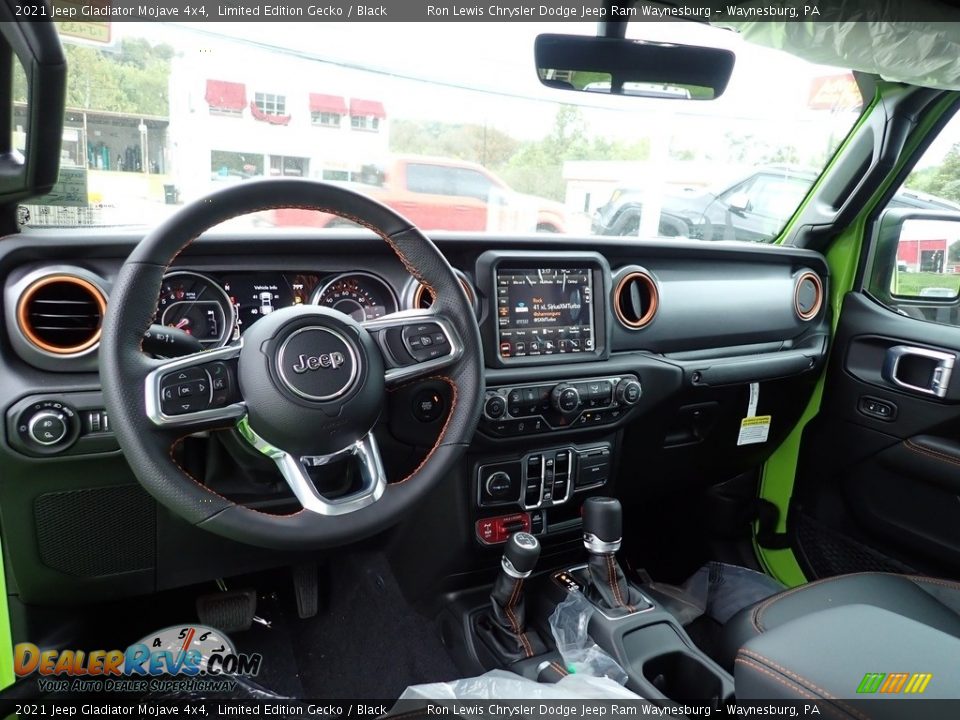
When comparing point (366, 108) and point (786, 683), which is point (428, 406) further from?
point (366, 108)

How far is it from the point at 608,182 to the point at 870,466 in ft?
4.88

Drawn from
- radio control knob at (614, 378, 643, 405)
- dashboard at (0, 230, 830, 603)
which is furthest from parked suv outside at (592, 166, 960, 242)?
radio control knob at (614, 378, 643, 405)

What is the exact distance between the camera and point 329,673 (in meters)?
2.18

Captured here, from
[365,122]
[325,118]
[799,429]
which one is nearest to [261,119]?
[325,118]

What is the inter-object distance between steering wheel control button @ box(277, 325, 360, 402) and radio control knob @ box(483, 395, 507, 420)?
64 cm

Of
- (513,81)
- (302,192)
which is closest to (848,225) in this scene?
(513,81)

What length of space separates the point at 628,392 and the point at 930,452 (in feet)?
3.71

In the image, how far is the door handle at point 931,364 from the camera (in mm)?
2338

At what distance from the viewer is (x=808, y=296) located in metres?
2.70

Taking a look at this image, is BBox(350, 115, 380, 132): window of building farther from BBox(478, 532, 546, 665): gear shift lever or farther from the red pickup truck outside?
BBox(478, 532, 546, 665): gear shift lever

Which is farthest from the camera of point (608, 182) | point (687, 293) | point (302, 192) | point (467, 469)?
point (608, 182)

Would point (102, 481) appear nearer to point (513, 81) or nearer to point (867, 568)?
point (513, 81)

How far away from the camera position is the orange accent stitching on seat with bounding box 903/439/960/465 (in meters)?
2.30

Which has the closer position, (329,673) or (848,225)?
(329,673)
